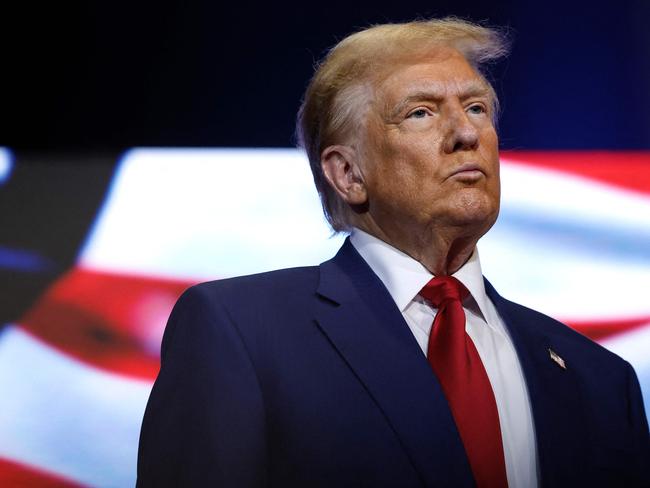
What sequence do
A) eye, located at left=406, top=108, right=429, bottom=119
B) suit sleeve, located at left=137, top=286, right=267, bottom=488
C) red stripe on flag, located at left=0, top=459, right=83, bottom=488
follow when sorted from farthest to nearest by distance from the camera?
red stripe on flag, located at left=0, top=459, right=83, bottom=488
eye, located at left=406, top=108, right=429, bottom=119
suit sleeve, located at left=137, top=286, right=267, bottom=488

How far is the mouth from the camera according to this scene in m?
1.83

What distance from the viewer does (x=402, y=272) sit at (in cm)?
184

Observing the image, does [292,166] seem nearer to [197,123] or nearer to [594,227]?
[197,123]

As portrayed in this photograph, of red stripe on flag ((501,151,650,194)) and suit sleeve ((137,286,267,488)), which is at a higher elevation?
red stripe on flag ((501,151,650,194))

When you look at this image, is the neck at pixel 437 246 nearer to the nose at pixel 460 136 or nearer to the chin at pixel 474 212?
the chin at pixel 474 212

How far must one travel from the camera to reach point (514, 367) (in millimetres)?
1832

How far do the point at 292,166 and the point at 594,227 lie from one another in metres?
0.82

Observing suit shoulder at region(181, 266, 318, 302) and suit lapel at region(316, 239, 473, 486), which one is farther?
suit shoulder at region(181, 266, 318, 302)

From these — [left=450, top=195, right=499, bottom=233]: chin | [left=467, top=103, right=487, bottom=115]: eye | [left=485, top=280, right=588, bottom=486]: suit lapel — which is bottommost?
[left=485, top=280, right=588, bottom=486]: suit lapel

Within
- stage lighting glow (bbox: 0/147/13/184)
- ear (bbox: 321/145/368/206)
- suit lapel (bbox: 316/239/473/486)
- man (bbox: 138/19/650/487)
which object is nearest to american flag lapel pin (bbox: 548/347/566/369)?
man (bbox: 138/19/650/487)

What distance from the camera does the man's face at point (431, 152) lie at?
183 cm

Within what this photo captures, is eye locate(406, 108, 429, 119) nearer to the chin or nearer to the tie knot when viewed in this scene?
the chin

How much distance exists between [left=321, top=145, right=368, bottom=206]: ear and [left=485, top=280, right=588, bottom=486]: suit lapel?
0.33 m

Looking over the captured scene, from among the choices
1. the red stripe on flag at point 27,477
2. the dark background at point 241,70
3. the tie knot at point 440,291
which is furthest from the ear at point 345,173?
the red stripe on flag at point 27,477
